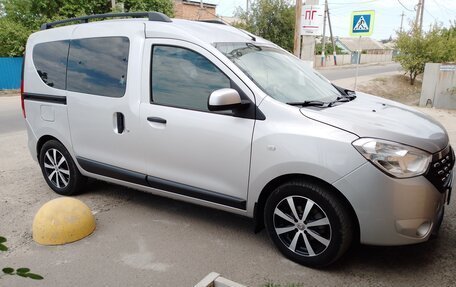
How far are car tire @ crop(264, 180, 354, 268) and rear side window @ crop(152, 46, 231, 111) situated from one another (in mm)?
1046

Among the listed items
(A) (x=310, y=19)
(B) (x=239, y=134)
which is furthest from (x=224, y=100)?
(A) (x=310, y=19)

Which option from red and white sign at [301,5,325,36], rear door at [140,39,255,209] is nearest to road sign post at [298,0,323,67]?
red and white sign at [301,5,325,36]

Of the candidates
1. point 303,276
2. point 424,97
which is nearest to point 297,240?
point 303,276

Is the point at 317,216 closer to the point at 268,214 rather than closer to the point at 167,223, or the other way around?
the point at 268,214

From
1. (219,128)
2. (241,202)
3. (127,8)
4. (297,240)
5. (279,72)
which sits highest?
(127,8)

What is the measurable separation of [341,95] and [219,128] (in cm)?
145

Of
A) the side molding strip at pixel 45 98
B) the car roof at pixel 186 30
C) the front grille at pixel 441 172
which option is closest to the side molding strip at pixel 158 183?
the side molding strip at pixel 45 98

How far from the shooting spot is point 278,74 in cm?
381

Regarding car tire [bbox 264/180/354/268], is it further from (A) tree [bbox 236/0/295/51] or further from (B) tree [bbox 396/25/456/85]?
(A) tree [bbox 236/0/295/51]

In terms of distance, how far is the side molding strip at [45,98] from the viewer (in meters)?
4.50

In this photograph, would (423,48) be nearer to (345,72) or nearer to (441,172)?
(345,72)

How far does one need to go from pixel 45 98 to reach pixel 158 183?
1.82 meters

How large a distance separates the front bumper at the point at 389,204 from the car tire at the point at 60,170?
3.11 meters

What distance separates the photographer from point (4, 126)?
31.9 ft
